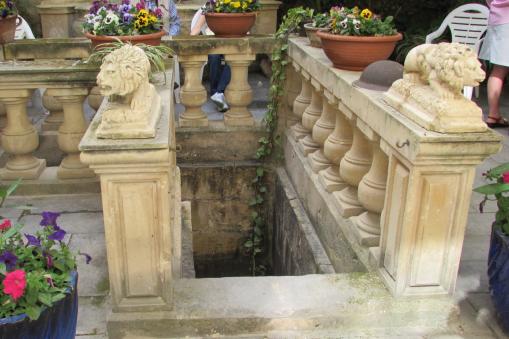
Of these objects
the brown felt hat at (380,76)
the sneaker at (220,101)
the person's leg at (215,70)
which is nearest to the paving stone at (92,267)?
the brown felt hat at (380,76)

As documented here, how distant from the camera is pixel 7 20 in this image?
14.3 ft

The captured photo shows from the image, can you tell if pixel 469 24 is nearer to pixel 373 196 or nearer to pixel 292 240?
pixel 292 240

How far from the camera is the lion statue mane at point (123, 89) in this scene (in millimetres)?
2398

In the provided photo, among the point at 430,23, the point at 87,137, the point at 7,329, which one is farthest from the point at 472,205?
the point at 430,23

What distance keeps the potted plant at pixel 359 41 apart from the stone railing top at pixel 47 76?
5.32ft

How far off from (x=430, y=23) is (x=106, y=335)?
8.17 m

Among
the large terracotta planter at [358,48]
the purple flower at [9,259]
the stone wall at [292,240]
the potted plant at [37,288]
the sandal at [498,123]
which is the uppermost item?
the large terracotta planter at [358,48]

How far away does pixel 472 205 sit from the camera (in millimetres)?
4062

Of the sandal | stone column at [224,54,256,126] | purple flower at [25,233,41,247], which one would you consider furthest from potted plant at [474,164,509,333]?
the sandal

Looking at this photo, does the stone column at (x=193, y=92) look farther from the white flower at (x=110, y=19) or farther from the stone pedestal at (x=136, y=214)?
the stone pedestal at (x=136, y=214)

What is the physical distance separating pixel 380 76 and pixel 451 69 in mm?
664

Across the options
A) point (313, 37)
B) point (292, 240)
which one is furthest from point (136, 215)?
point (313, 37)

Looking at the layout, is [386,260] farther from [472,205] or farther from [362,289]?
[472,205]

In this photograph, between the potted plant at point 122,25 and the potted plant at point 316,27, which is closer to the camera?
the potted plant at point 122,25
